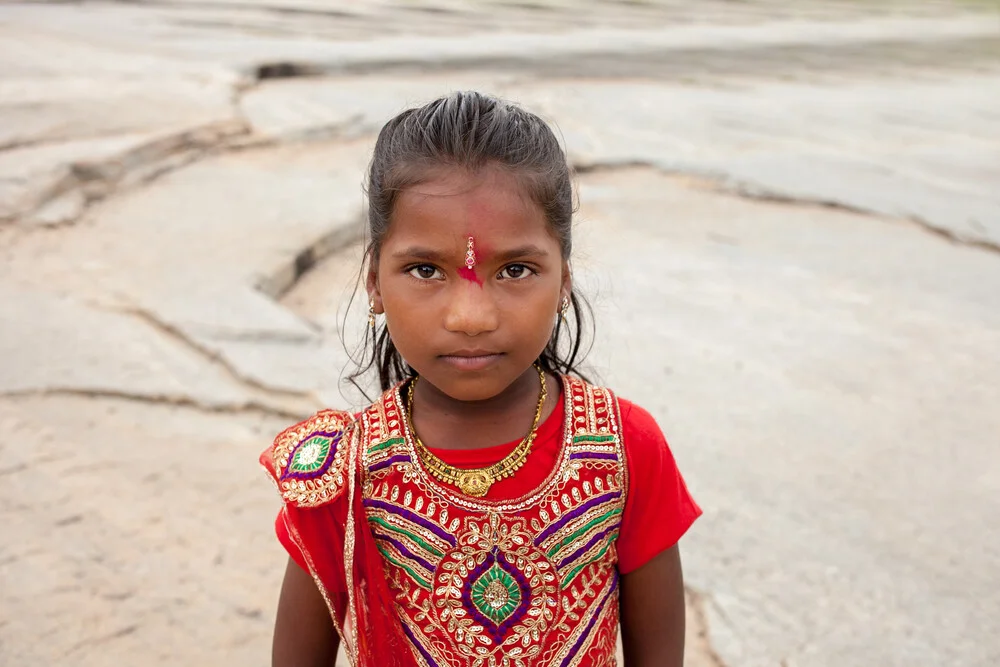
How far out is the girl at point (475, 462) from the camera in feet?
3.90

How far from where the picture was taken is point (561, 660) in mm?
1317

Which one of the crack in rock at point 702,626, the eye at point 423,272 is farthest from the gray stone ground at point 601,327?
the eye at point 423,272

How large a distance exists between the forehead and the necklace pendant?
0.30 metres

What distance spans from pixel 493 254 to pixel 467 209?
0.20 ft

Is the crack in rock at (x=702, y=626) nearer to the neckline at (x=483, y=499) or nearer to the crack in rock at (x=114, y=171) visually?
the neckline at (x=483, y=499)

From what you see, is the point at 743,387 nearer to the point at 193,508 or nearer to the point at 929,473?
the point at 929,473

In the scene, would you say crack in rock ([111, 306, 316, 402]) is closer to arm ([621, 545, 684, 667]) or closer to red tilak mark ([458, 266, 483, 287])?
arm ([621, 545, 684, 667])

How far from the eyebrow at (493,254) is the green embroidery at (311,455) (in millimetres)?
267

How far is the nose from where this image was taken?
114cm

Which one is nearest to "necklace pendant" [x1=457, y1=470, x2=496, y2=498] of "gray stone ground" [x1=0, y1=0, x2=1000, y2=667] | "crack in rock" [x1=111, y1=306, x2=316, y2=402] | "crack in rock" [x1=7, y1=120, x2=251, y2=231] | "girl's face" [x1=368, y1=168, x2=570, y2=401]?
"girl's face" [x1=368, y1=168, x2=570, y2=401]

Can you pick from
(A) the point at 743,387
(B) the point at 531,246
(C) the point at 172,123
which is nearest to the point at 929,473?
(A) the point at 743,387

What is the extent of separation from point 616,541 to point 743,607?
586 millimetres

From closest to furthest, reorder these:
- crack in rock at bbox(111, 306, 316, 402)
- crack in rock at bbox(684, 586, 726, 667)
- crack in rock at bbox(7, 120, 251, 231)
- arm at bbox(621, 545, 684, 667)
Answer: arm at bbox(621, 545, 684, 667) → crack in rock at bbox(684, 586, 726, 667) → crack in rock at bbox(111, 306, 316, 402) → crack in rock at bbox(7, 120, 251, 231)

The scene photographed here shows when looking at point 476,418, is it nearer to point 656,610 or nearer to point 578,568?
point 578,568
